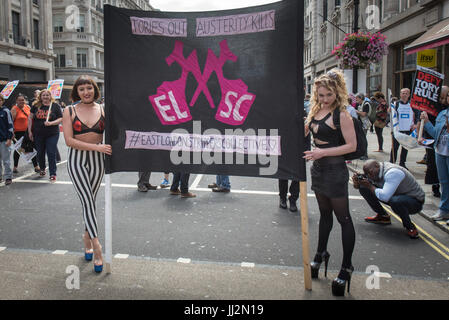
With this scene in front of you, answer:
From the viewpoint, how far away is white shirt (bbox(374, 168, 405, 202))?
17.5 ft

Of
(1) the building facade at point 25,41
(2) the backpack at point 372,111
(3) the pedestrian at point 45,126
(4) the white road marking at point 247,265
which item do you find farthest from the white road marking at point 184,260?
(1) the building facade at point 25,41

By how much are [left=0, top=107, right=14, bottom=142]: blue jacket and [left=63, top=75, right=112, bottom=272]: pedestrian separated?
222 inches

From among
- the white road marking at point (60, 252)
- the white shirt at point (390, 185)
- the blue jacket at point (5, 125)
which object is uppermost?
the blue jacket at point (5, 125)

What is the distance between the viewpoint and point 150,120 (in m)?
3.96

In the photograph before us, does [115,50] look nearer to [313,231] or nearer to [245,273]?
[245,273]

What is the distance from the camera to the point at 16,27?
36594 mm

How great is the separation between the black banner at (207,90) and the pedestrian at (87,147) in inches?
8.6

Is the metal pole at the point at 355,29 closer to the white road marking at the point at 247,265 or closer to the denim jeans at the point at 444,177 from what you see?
the denim jeans at the point at 444,177

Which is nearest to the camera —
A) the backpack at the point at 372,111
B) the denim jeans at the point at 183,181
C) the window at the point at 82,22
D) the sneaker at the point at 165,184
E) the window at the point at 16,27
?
the denim jeans at the point at 183,181

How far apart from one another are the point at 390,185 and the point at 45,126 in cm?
776

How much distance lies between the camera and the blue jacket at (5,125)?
29.0ft

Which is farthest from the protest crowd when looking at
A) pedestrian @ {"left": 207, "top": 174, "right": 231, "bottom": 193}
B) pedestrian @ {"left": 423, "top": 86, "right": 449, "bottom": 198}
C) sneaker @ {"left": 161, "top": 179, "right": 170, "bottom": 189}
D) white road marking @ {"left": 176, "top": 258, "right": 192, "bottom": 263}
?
sneaker @ {"left": 161, "top": 179, "right": 170, "bottom": 189}
